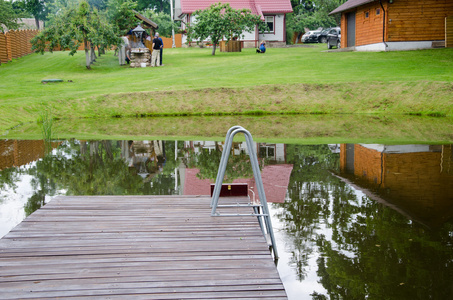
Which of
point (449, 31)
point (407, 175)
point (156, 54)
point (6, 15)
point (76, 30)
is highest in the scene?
point (6, 15)

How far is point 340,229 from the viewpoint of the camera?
702 cm

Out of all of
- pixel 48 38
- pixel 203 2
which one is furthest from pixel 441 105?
pixel 203 2

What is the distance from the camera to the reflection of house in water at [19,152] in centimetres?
1233

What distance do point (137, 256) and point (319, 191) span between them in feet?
15.6

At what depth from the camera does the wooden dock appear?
4438mm

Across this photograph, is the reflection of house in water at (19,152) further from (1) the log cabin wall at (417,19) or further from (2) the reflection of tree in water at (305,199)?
→ (1) the log cabin wall at (417,19)

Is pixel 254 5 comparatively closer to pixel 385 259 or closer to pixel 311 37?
pixel 311 37

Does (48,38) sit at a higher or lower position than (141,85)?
higher

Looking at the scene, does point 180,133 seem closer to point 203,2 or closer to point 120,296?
point 120,296

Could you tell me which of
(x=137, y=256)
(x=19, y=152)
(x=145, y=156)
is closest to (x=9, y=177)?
(x=19, y=152)

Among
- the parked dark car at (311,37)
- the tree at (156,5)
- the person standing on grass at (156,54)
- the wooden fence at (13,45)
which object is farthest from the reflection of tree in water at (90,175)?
the tree at (156,5)

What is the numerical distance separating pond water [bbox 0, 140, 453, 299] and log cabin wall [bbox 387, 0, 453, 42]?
73.2ft

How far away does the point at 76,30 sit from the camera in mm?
31078

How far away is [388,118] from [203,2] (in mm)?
34053
